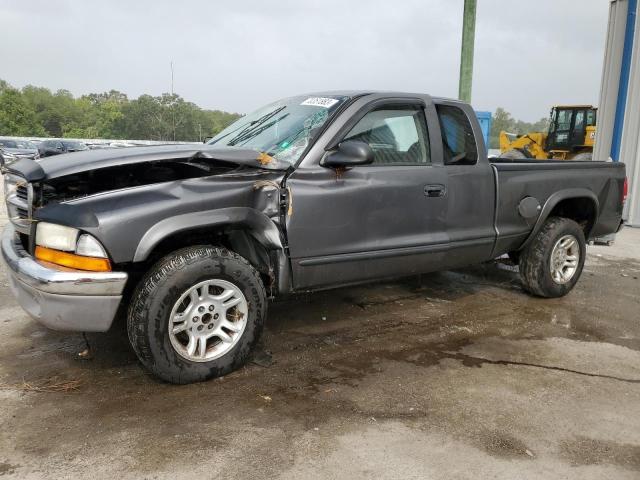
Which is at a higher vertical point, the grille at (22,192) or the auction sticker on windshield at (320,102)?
the auction sticker on windshield at (320,102)

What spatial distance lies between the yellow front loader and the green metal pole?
8937 mm

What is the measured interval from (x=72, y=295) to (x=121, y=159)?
32.1 inches

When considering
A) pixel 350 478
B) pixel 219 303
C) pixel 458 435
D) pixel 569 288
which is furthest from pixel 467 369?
pixel 569 288

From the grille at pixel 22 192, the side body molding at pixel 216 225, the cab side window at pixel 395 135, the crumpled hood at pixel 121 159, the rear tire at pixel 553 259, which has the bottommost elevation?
the rear tire at pixel 553 259

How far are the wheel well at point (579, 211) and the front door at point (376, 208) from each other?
1.80 m

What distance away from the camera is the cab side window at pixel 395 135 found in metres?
3.79

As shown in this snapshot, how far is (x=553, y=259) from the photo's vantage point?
5008 millimetres

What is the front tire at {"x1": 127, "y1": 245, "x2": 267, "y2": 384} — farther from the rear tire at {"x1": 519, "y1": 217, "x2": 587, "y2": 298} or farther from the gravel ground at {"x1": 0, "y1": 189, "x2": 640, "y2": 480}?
the rear tire at {"x1": 519, "y1": 217, "x2": 587, "y2": 298}

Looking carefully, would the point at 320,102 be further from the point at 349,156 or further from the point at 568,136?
the point at 568,136

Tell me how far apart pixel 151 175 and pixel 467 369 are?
2460 millimetres

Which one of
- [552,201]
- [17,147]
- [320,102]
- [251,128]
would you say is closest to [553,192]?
[552,201]

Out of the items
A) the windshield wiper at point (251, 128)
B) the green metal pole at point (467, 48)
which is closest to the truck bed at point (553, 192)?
the windshield wiper at point (251, 128)

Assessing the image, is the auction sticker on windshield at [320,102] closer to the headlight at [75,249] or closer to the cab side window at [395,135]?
the cab side window at [395,135]

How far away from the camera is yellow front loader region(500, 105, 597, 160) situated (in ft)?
55.7
